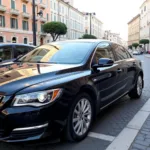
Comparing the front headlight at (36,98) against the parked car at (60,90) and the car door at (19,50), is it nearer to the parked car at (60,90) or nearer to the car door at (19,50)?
the parked car at (60,90)

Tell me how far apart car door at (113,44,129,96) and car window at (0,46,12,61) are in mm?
3382

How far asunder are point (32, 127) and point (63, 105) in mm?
465

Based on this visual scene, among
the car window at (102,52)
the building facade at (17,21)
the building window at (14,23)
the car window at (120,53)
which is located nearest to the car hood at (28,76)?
the car window at (102,52)

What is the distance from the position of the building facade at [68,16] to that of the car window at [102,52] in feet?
180

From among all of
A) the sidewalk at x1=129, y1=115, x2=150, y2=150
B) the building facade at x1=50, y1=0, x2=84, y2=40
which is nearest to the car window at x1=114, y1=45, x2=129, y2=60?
the sidewalk at x1=129, y1=115, x2=150, y2=150

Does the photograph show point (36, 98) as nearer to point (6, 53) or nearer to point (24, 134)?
point (24, 134)

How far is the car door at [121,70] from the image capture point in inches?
186

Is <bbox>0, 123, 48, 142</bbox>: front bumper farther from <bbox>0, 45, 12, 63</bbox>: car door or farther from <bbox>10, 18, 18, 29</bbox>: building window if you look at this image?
<bbox>10, 18, 18, 29</bbox>: building window

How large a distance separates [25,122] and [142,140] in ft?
5.82

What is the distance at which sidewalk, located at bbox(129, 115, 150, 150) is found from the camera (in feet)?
10.7

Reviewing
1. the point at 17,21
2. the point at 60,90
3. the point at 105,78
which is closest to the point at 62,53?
the point at 105,78

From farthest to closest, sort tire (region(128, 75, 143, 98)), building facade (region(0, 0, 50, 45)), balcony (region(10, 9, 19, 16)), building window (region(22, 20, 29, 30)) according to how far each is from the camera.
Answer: building window (region(22, 20, 29, 30)), balcony (region(10, 9, 19, 16)), building facade (region(0, 0, 50, 45)), tire (region(128, 75, 143, 98))

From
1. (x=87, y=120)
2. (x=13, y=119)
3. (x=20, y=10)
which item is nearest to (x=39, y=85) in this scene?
(x=13, y=119)

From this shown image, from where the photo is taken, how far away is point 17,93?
2.72 metres
